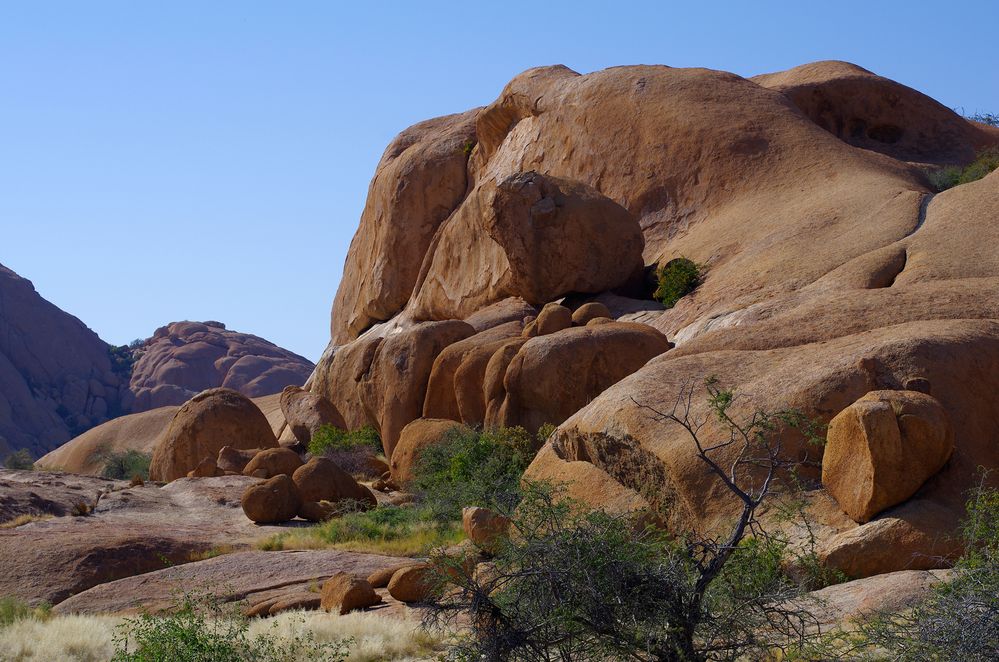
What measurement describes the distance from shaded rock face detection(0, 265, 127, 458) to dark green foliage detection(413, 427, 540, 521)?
5255 cm

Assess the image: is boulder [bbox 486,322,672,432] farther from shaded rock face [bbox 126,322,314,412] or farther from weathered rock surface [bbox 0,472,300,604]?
shaded rock face [bbox 126,322,314,412]

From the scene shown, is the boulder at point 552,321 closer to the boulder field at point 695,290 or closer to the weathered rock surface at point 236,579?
the boulder field at point 695,290

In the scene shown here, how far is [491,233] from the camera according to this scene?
23.8m

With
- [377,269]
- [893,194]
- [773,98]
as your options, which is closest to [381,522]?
[893,194]

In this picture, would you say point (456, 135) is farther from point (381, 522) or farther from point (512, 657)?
point (512, 657)

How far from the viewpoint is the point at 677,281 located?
21344mm

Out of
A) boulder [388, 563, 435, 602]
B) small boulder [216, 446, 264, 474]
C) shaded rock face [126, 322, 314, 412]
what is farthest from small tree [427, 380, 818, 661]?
shaded rock face [126, 322, 314, 412]

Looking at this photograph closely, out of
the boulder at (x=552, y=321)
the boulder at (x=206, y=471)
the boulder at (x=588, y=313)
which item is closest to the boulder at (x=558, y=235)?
the boulder at (x=588, y=313)

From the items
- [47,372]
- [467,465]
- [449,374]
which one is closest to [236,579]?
[467,465]

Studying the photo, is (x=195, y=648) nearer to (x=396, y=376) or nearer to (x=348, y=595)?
(x=348, y=595)

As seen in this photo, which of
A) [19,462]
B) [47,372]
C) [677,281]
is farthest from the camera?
[47,372]

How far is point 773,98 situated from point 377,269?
1414cm

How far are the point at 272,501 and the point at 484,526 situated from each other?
5.75m

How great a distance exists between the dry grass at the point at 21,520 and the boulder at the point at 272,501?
9.34 feet
